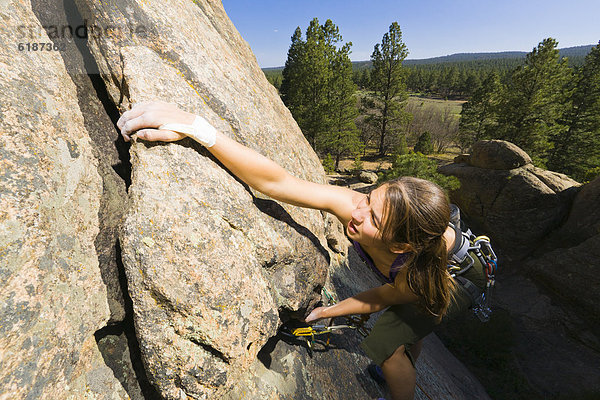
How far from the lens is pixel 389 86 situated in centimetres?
2911

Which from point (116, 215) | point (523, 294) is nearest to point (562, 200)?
point (523, 294)

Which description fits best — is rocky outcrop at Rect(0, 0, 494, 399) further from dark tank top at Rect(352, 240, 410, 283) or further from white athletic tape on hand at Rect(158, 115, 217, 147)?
dark tank top at Rect(352, 240, 410, 283)

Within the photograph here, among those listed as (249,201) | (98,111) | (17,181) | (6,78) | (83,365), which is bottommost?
(83,365)

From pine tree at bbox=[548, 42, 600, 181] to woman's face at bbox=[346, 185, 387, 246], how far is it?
2773 centimetres

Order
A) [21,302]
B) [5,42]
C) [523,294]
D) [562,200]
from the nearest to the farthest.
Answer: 1. [21,302]
2. [5,42]
3. [523,294]
4. [562,200]

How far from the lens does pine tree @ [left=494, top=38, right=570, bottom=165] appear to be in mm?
18547

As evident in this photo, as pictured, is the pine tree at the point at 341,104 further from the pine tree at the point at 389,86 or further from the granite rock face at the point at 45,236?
the granite rock face at the point at 45,236

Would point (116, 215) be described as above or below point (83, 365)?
above

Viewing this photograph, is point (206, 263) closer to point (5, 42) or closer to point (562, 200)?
point (5, 42)

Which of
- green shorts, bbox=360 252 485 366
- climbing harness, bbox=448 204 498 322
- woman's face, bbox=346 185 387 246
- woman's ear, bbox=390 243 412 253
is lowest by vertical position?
green shorts, bbox=360 252 485 366

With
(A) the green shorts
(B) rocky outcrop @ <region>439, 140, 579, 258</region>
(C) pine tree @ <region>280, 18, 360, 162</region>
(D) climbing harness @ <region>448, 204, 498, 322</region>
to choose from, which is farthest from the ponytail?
(C) pine tree @ <region>280, 18, 360, 162</region>

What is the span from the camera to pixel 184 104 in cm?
268

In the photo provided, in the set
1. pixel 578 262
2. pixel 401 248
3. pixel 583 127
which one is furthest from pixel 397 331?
pixel 583 127

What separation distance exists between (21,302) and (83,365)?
0.77 metres
